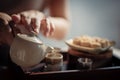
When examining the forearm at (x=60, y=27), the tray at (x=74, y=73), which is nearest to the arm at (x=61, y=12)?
the forearm at (x=60, y=27)

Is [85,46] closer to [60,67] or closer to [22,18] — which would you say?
[60,67]

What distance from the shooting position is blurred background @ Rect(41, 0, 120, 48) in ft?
3.42

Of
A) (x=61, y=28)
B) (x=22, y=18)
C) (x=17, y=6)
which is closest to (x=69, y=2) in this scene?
(x=61, y=28)

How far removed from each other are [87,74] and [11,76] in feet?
0.82

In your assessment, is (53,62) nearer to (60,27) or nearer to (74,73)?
(74,73)

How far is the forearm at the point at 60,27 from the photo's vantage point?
0.92 m

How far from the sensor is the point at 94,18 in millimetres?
1071

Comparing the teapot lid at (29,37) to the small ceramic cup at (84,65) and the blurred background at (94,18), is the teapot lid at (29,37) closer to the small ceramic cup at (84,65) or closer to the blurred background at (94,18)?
the small ceramic cup at (84,65)

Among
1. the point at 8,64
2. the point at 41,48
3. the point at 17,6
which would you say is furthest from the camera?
the point at 17,6

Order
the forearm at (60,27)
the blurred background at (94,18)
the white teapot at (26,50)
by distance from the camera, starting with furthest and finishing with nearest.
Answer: the blurred background at (94,18)
the forearm at (60,27)
the white teapot at (26,50)

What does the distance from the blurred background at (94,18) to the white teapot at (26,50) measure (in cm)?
36

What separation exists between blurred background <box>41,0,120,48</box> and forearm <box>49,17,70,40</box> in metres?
0.03

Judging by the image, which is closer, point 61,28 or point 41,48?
point 41,48

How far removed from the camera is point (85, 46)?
77cm
